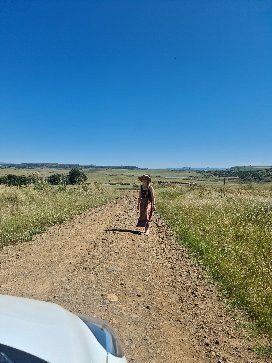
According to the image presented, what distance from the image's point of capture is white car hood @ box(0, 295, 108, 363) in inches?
103

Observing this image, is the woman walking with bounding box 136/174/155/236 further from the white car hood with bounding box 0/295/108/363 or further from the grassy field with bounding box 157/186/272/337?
the white car hood with bounding box 0/295/108/363

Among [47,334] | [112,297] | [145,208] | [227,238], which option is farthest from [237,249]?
[47,334]

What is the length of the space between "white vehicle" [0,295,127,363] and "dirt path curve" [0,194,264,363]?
2.37 meters

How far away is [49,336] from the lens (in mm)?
2785

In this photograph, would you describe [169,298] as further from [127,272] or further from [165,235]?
[165,235]

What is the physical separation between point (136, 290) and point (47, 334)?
518 cm

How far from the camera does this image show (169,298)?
7.60m

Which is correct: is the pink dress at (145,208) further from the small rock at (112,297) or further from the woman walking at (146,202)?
the small rock at (112,297)

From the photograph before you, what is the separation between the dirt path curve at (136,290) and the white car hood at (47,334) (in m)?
2.48

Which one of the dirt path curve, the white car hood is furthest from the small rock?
the white car hood

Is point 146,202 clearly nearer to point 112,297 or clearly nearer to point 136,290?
point 136,290

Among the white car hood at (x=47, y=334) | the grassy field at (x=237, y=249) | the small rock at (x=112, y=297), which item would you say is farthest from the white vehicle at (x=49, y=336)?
the small rock at (x=112, y=297)

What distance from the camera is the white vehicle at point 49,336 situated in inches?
101

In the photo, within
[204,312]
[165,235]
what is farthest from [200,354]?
[165,235]
